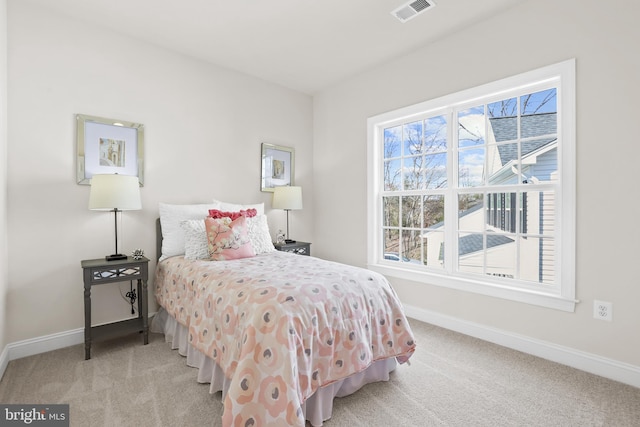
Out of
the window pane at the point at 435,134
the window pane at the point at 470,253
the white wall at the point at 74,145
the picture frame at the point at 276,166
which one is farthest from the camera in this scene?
the picture frame at the point at 276,166

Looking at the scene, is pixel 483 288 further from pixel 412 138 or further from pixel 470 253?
pixel 412 138

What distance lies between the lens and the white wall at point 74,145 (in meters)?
2.49

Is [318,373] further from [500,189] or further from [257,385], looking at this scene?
[500,189]

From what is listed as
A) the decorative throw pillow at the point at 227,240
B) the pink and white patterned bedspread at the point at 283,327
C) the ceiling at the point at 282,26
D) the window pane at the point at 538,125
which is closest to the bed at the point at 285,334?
the pink and white patterned bedspread at the point at 283,327

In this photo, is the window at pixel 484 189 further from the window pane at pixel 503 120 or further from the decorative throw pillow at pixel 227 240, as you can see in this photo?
the decorative throw pillow at pixel 227 240

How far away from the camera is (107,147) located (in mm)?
2854

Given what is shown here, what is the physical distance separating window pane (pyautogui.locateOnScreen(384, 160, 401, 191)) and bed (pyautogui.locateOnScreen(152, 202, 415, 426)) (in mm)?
1602

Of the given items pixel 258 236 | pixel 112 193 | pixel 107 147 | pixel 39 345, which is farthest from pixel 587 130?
pixel 39 345

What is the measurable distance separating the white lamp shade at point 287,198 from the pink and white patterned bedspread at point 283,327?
1.43 metres

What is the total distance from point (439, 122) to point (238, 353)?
9.33 feet

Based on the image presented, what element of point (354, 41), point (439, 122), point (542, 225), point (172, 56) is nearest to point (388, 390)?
point (542, 225)

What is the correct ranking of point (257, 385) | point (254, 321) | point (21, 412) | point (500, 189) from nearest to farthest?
1. point (257, 385)
2. point (254, 321)
3. point (21, 412)
4. point (500, 189)

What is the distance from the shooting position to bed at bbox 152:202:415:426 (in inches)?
57.6

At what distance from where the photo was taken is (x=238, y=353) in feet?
5.34
